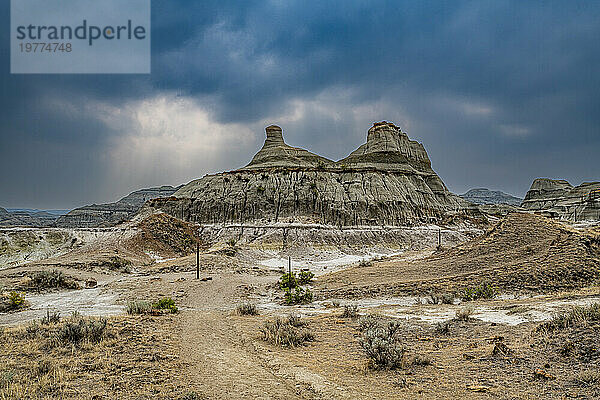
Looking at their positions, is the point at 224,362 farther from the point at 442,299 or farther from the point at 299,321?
the point at 442,299

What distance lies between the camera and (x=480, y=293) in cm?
1523

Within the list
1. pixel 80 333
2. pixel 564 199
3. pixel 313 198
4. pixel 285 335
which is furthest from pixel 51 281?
pixel 564 199

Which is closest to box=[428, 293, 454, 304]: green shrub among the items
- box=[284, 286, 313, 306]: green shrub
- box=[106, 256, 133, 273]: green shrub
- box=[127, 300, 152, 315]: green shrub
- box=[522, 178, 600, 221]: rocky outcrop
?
box=[284, 286, 313, 306]: green shrub

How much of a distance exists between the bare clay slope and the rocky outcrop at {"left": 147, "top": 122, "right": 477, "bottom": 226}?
94.5 feet

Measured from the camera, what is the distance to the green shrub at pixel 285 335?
395 inches

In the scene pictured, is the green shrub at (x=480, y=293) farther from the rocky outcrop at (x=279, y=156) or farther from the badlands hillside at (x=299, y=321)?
the rocky outcrop at (x=279, y=156)

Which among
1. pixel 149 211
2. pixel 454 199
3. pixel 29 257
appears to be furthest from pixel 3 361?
pixel 454 199

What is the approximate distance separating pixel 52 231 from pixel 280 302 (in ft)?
104

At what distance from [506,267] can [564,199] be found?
303 feet

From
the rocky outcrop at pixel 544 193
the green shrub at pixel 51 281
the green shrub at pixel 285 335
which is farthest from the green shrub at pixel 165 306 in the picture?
the rocky outcrop at pixel 544 193

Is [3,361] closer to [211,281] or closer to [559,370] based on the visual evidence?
[559,370]

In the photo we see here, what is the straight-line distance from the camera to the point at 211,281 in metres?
22.8

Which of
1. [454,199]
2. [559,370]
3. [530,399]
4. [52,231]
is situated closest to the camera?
[530,399]

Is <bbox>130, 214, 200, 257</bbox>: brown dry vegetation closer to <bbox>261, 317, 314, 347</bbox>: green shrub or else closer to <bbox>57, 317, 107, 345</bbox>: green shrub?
<bbox>57, 317, 107, 345</bbox>: green shrub
